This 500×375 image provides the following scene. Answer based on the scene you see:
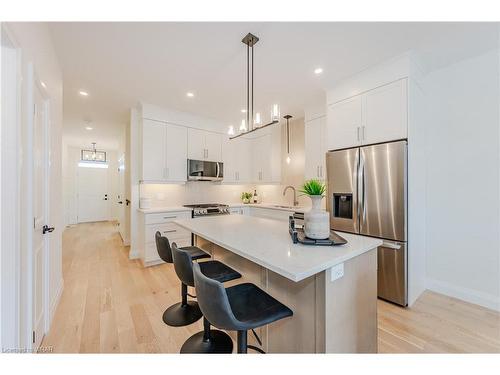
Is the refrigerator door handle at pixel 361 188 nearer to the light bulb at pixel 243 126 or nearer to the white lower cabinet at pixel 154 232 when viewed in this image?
the light bulb at pixel 243 126

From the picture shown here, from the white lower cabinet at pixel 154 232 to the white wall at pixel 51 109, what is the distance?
110 cm

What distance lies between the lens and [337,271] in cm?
120

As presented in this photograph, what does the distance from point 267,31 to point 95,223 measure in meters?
8.62

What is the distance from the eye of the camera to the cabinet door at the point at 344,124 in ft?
8.73

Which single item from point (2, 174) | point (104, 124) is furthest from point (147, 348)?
point (104, 124)

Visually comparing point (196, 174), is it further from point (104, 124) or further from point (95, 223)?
point (95, 223)

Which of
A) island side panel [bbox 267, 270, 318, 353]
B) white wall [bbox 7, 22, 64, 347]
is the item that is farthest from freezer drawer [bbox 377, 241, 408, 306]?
white wall [bbox 7, 22, 64, 347]

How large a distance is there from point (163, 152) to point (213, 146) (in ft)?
3.49

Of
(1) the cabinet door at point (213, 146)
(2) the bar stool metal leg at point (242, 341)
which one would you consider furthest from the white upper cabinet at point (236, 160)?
(2) the bar stool metal leg at point (242, 341)

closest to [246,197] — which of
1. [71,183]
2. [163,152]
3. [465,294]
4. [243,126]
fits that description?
[163,152]

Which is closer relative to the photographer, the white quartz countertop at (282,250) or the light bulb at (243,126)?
the white quartz countertop at (282,250)

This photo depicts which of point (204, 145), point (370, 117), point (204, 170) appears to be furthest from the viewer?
point (204, 145)

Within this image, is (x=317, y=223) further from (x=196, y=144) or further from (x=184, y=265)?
(x=196, y=144)

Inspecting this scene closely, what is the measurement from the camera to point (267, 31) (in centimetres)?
194
